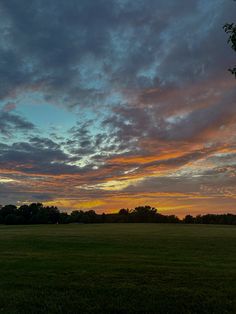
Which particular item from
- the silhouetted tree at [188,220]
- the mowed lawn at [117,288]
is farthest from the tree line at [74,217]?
the mowed lawn at [117,288]

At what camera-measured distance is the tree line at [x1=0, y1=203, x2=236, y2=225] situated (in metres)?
139

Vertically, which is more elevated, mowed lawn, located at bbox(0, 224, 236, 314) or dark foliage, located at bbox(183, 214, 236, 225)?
dark foliage, located at bbox(183, 214, 236, 225)

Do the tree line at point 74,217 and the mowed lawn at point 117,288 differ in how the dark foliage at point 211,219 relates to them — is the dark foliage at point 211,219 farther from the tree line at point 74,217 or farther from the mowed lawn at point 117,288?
the mowed lawn at point 117,288

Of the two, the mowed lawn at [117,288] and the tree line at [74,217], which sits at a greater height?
the tree line at [74,217]

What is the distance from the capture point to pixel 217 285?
17.2 metres

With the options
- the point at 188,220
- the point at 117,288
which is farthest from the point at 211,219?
the point at 117,288

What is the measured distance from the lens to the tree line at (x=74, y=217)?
456 feet

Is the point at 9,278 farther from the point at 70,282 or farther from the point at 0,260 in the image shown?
the point at 0,260

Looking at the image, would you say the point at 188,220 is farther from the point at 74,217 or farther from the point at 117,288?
the point at 117,288

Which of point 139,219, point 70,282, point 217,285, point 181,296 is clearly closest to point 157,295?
point 181,296

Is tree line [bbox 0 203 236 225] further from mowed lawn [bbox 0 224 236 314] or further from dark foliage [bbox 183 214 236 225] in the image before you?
mowed lawn [bbox 0 224 236 314]

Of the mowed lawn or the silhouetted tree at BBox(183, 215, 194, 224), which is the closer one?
the mowed lawn

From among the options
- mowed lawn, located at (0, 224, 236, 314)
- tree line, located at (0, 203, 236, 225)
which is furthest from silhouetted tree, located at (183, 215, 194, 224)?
mowed lawn, located at (0, 224, 236, 314)

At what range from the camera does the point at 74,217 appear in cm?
15050
